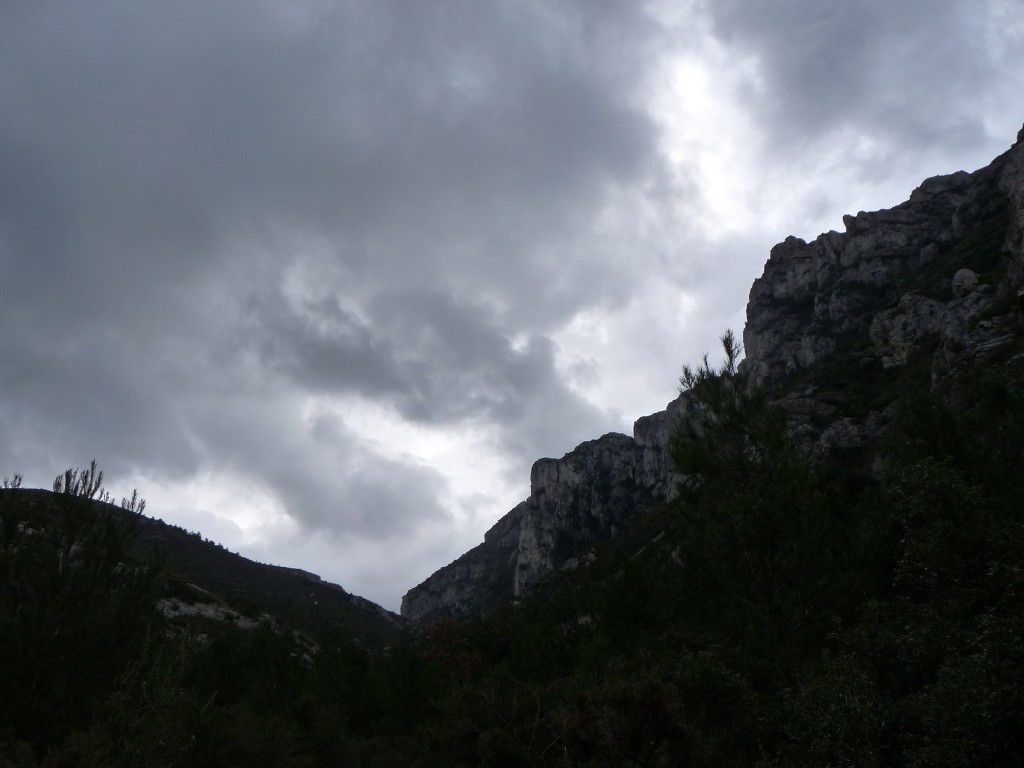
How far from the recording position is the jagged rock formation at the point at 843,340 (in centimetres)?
5462

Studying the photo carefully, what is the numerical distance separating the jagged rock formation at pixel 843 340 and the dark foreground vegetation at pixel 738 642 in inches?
186

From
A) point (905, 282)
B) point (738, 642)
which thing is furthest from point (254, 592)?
point (905, 282)

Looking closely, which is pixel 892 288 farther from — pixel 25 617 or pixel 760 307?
pixel 25 617

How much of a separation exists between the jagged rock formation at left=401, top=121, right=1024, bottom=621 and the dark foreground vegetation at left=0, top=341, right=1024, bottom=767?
4717 mm

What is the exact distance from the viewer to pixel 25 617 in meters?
11.9

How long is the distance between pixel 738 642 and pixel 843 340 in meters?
88.6

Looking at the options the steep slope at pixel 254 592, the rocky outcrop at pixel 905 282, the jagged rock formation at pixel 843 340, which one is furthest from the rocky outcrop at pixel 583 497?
the steep slope at pixel 254 592

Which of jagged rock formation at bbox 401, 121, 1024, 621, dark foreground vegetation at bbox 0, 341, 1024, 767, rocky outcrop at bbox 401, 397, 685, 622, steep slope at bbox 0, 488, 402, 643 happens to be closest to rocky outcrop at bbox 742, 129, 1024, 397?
jagged rock formation at bbox 401, 121, 1024, 621

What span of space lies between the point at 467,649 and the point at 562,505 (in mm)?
71513

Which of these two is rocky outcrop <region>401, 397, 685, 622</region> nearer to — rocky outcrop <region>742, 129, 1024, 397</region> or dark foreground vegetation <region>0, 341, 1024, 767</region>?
rocky outcrop <region>742, 129, 1024, 397</region>

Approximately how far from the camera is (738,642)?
18219 mm

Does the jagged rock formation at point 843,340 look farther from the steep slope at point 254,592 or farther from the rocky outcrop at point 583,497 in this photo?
the steep slope at point 254,592

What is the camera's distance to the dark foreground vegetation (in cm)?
841

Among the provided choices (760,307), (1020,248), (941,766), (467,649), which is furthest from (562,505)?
(941,766)
